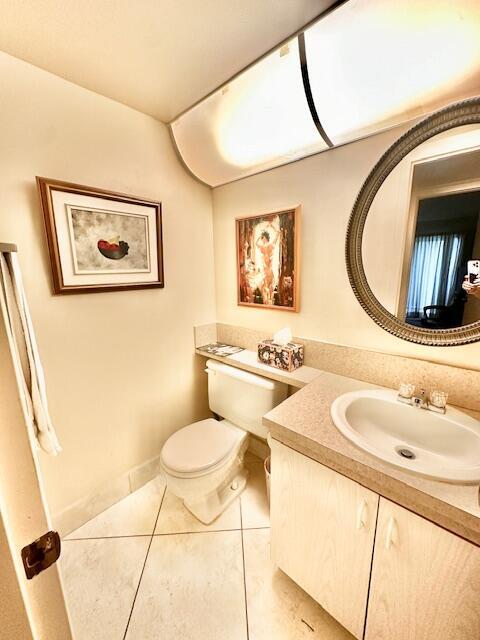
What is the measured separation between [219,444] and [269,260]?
1.06 meters

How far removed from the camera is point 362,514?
2.49ft

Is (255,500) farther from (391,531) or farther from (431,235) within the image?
(431,235)

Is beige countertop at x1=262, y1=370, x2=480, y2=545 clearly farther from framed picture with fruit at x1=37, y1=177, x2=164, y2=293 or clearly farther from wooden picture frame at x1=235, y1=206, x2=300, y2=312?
framed picture with fruit at x1=37, y1=177, x2=164, y2=293

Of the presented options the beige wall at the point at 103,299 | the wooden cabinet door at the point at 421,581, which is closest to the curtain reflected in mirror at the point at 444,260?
the wooden cabinet door at the point at 421,581

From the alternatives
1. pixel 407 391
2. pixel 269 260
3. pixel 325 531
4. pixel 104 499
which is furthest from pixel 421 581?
pixel 104 499

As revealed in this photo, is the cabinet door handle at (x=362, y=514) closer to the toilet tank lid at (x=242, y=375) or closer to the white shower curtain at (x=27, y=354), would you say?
the toilet tank lid at (x=242, y=375)

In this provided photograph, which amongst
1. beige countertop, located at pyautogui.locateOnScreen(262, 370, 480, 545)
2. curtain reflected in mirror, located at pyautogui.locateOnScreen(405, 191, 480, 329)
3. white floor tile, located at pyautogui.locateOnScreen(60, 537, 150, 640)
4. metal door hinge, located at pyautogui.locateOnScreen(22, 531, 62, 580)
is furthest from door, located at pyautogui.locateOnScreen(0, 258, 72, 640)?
curtain reflected in mirror, located at pyautogui.locateOnScreen(405, 191, 480, 329)

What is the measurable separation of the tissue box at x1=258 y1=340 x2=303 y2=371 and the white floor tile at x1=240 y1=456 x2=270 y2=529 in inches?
31.4

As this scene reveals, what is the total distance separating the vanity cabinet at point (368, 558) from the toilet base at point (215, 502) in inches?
18.2

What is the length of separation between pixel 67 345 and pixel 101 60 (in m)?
1.19

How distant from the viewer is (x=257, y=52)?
1.00 metres

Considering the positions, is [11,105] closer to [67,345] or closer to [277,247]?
[67,345]

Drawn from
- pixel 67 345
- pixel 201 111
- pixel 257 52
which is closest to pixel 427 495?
pixel 67 345

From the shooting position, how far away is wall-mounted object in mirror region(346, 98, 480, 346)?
0.91 m
